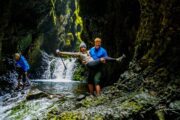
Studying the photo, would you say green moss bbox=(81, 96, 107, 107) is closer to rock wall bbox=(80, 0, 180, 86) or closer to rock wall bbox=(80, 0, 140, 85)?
rock wall bbox=(80, 0, 180, 86)

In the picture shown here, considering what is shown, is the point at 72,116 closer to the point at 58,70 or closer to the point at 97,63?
the point at 97,63

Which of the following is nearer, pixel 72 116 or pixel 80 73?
pixel 72 116

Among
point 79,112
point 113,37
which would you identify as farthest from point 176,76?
point 113,37

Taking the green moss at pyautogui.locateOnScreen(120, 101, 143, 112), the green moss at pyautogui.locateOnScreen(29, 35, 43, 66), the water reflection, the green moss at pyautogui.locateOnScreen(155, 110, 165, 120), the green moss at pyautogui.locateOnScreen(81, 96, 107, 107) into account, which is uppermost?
the green moss at pyautogui.locateOnScreen(29, 35, 43, 66)

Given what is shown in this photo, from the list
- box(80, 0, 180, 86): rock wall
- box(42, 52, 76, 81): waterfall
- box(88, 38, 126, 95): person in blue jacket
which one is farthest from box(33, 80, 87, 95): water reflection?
box(42, 52, 76, 81): waterfall

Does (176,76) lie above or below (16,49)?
below

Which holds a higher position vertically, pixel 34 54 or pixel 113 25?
pixel 113 25

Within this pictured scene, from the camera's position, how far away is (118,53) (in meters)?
20.6

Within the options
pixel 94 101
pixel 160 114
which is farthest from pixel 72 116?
pixel 160 114

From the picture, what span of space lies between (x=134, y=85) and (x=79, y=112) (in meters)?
2.28

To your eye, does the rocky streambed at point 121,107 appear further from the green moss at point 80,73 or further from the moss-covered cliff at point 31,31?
the green moss at point 80,73

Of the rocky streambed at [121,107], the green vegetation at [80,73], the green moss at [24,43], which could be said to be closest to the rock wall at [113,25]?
the green vegetation at [80,73]

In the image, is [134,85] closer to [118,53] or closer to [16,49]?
[118,53]

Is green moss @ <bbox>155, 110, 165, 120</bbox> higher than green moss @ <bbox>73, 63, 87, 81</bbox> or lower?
lower
